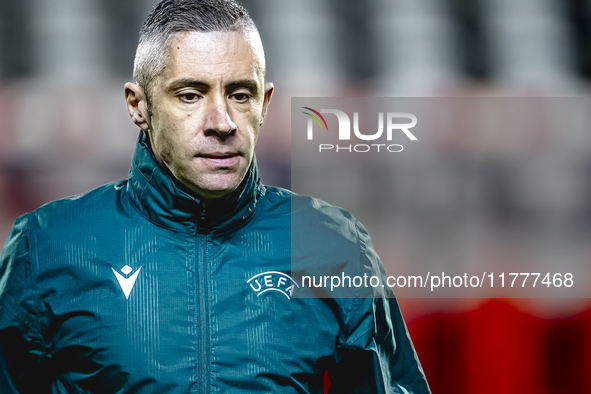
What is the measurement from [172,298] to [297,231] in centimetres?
25

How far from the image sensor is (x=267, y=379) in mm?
842

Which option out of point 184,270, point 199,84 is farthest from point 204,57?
point 184,270

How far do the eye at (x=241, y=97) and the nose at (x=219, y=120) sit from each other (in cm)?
3

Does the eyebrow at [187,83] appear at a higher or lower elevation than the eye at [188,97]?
higher

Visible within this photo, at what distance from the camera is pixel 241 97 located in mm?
845

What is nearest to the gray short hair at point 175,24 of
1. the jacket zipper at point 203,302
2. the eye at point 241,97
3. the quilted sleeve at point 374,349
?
the eye at point 241,97

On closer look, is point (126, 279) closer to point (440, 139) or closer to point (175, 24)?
point (175, 24)

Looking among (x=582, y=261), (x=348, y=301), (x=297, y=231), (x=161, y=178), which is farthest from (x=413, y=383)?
(x=582, y=261)

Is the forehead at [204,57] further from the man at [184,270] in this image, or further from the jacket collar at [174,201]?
the jacket collar at [174,201]

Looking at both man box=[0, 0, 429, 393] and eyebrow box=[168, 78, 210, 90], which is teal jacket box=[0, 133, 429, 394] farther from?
eyebrow box=[168, 78, 210, 90]

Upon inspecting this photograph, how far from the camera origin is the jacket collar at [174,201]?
0.85 m

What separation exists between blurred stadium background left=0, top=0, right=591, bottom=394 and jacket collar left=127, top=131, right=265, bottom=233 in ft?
1.85

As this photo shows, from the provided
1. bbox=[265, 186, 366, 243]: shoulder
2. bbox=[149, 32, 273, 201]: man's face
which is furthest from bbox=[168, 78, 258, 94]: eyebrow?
bbox=[265, 186, 366, 243]: shoulder

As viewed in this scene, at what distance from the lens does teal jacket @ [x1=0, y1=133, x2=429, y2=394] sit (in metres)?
0.81
